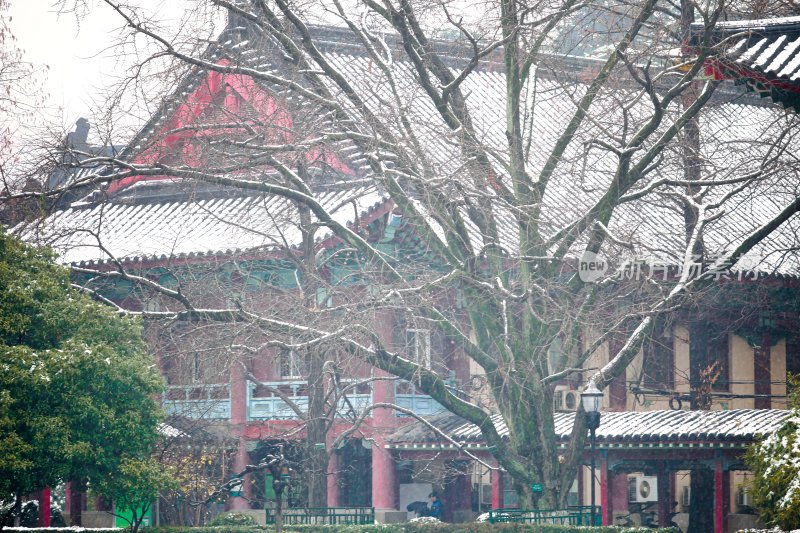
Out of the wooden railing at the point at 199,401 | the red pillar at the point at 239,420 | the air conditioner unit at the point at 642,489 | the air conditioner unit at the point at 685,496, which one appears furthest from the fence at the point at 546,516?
the air conditioner unit at the point at 642,489

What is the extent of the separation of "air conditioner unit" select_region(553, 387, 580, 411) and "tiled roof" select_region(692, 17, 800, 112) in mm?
12623

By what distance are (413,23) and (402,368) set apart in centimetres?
497

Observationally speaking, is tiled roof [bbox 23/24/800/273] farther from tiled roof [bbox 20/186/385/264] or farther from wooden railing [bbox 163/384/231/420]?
wooden railing [bbox 163/384/231/420]

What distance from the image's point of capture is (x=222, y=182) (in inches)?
667

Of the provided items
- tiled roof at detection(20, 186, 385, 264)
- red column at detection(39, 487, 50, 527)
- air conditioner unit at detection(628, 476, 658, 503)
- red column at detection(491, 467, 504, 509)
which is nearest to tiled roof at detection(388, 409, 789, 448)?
red column at detection(491, 467, 504, 509)

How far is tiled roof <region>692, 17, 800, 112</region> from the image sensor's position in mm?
12438

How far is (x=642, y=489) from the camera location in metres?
32.2

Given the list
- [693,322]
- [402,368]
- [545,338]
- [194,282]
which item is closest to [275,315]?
[194,282]

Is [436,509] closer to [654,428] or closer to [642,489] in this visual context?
[654,428]

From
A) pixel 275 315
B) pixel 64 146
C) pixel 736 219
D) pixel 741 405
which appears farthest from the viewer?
pixel 736 219

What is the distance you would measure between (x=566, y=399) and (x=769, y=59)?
1414 cm

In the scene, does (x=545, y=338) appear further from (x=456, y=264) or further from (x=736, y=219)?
(x=736, y=219)

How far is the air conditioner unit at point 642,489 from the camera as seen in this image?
1266 inches

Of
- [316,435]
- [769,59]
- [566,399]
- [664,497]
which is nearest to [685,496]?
[664,497]
